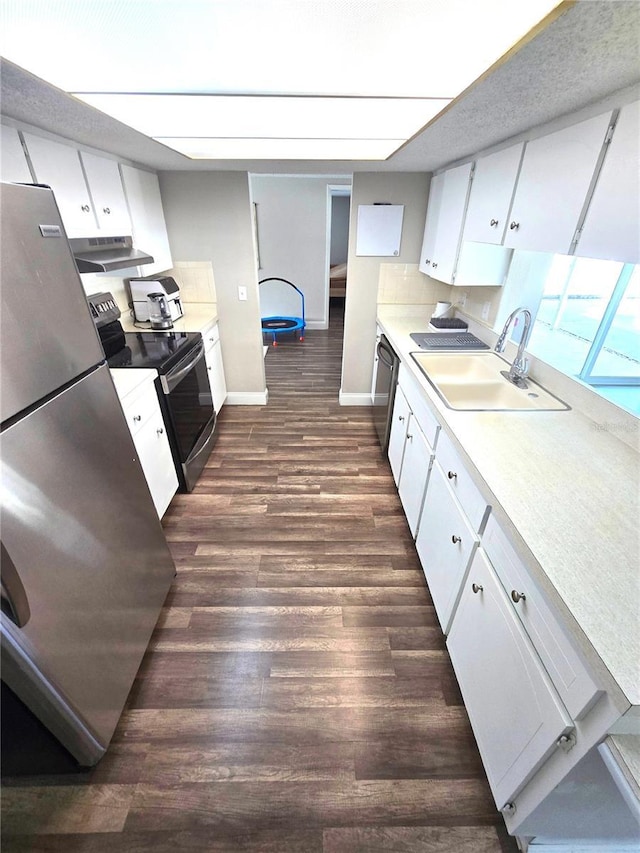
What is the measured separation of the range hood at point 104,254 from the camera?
1.59m

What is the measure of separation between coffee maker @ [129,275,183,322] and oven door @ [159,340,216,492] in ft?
1.47

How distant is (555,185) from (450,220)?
1.09 meters

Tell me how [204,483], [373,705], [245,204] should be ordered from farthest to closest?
[245,204]
[204,483]
[373,705]

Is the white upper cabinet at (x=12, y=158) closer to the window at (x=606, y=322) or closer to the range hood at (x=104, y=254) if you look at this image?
the range hood at (x=104, y=254)

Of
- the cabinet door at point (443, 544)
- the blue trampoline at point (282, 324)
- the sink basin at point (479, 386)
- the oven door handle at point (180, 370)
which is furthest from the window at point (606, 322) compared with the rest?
the blue trampoline at point (282, 324)

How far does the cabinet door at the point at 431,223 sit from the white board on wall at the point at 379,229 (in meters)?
0.22

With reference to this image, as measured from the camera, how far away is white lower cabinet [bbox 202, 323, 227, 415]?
2881 mm

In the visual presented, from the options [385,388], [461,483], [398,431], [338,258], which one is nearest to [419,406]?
[398,431]

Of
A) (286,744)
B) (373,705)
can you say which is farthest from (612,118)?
(286,744)

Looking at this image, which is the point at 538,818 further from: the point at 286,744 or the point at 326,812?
the point at 286,744

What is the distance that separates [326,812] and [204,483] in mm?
1849

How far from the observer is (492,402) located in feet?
6.08

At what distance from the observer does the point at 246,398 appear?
3.56 metres

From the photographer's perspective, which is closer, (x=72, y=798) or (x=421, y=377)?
(x=72, y=798)
